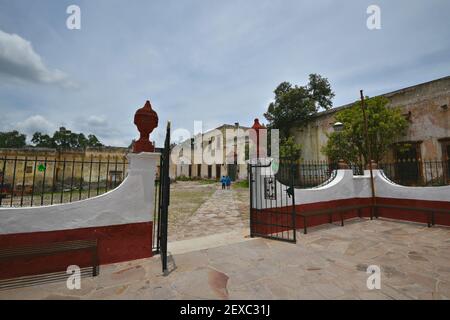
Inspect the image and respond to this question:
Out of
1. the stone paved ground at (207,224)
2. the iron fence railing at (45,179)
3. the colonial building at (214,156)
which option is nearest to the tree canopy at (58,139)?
the colonial building at (214,156)

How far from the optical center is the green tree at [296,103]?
768 inches

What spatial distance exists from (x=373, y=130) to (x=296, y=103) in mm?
9121

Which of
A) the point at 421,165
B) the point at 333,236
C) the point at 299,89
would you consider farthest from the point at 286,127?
the point at 333,236

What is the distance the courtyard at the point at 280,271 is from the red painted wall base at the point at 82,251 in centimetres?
21

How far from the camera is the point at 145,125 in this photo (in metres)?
4.16

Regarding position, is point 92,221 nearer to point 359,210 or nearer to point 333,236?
point 333,236

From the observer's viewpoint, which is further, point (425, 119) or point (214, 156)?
point (214, 156)

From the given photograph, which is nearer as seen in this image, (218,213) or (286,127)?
(218,213)

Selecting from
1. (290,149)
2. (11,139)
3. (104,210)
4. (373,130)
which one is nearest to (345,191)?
(373,130)

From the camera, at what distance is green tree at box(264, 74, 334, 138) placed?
19.5m

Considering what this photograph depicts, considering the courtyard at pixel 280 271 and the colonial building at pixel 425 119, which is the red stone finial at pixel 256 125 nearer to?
the courtyard at pixel 280 271

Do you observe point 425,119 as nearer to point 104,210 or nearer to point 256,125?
point 256,125

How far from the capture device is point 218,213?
28.8 feet
